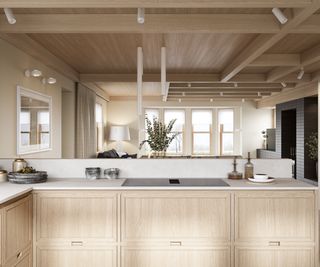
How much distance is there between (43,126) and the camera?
3377mm

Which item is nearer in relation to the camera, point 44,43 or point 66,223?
point 66,223

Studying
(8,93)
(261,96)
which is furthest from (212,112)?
(8,93)

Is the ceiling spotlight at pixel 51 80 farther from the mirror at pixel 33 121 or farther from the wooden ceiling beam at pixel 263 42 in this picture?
the wooden ceiling beam at pixel 263 42

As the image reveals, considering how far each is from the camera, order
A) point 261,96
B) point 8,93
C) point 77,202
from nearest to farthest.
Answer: point 77,202
point 8,93
point 261,96

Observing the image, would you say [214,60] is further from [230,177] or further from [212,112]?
[230,177]

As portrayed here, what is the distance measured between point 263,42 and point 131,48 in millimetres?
1525

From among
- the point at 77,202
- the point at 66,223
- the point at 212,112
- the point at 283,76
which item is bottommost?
the point at 66,223

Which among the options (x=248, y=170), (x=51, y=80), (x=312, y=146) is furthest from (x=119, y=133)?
(x=312, y=146)

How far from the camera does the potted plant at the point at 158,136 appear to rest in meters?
3.28

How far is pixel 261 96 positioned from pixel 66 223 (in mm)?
2611

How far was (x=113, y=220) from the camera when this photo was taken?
2549 millimetres

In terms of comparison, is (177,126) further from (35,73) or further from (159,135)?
(35,73)

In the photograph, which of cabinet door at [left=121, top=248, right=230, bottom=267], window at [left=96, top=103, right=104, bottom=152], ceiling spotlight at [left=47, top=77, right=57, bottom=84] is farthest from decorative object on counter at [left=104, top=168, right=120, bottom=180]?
ceiling spotlight at [left=47, top=77, right=57, bottom=84]

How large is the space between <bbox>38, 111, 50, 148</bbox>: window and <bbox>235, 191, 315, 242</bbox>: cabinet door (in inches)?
82.8
